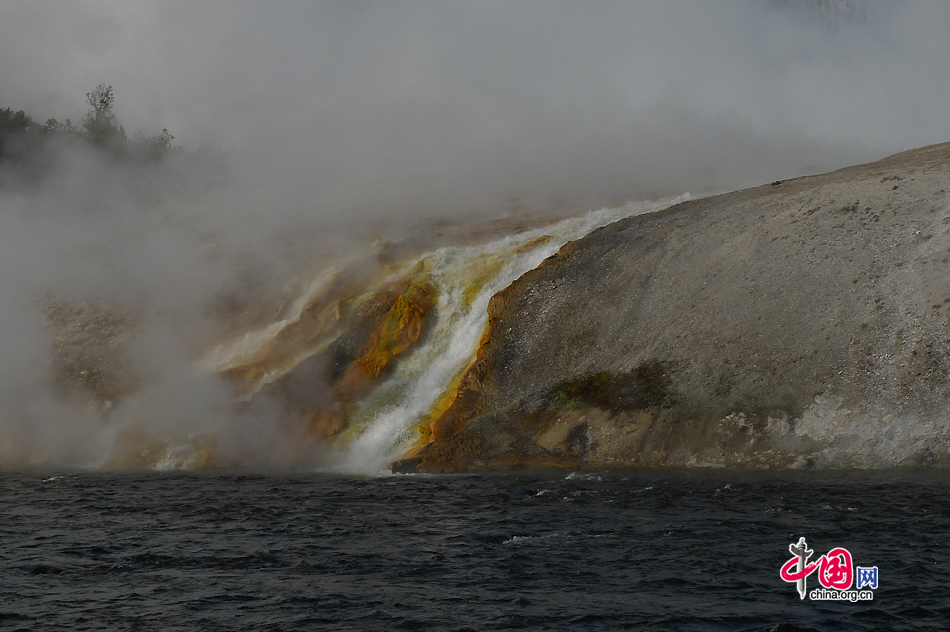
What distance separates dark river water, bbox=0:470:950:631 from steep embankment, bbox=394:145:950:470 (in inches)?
A: 76.6

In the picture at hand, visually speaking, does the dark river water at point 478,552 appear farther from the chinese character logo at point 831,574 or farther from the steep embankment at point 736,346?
the steep embankment at point 736,346

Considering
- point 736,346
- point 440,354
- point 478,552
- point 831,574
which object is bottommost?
point 831,574

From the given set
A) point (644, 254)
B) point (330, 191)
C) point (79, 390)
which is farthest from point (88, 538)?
point (330, 191)

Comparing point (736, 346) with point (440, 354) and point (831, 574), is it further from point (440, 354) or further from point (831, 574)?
point (831, 574)

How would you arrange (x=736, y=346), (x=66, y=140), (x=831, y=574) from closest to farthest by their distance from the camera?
(x=831, y=574) < (x=736, y=346) < (x=66, y=140)

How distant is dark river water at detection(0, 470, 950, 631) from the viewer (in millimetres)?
15047

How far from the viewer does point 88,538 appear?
20734mm

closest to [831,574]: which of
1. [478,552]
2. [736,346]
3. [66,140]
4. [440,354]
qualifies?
[478,552]

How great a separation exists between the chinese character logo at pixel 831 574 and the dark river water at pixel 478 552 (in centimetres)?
20

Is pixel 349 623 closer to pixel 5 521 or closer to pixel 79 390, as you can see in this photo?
pixel 5 521

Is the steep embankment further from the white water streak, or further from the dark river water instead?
the dark river water

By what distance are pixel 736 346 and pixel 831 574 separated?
13.6 m

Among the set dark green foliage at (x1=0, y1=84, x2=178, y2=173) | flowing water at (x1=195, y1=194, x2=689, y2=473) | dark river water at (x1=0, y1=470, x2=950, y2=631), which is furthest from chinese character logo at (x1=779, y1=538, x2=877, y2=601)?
dark green foliage at (x1=0, y1=84, x2=178, y2=173)

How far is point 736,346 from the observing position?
2927 centimetres
